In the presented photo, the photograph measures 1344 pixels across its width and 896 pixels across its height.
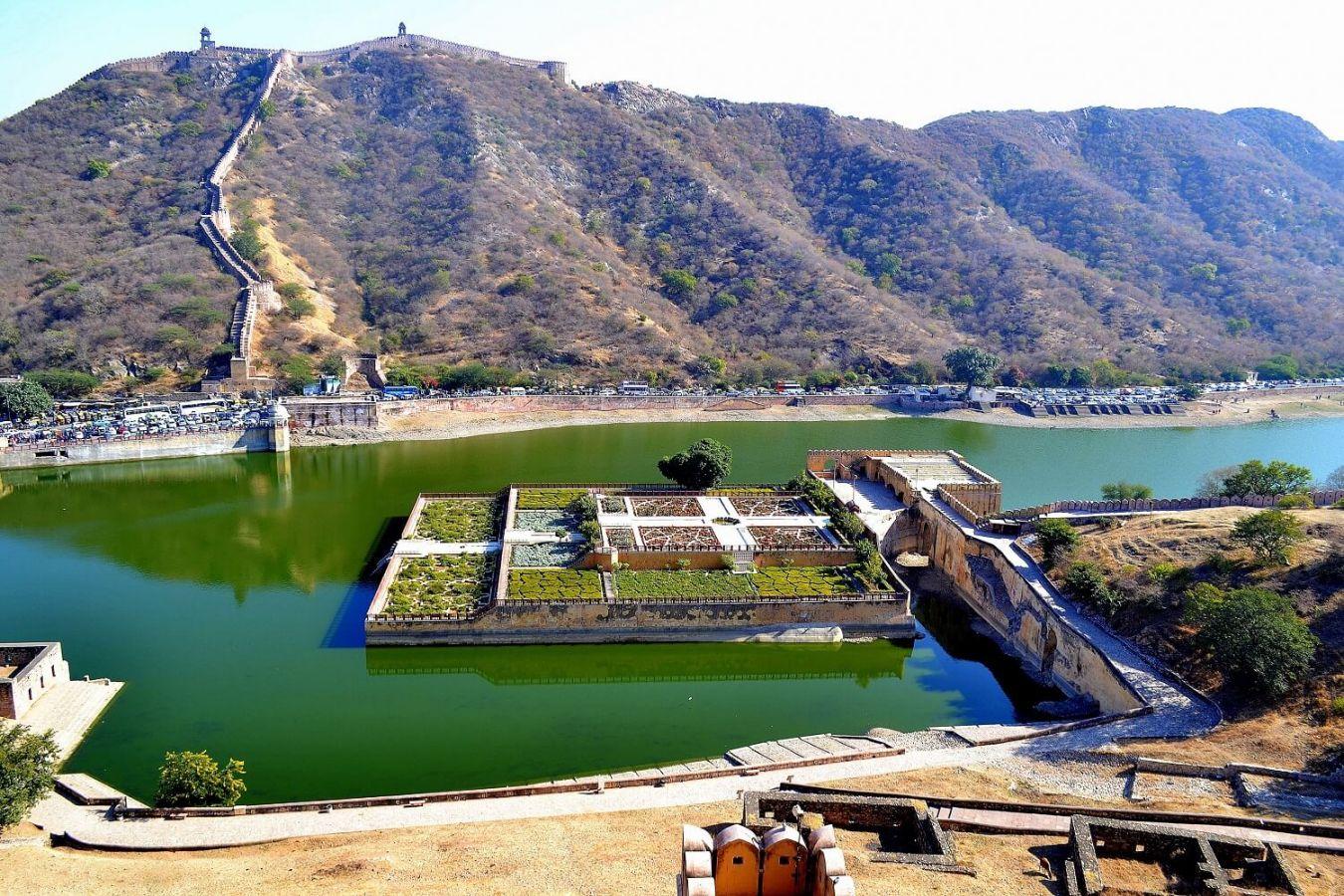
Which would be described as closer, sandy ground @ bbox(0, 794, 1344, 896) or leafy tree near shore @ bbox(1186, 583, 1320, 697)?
sandy ground @ bbox(0, 794, 1344, 896)

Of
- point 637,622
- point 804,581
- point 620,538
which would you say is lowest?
point 637,622

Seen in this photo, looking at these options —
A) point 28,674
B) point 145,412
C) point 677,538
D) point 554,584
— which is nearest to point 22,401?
point 145,412

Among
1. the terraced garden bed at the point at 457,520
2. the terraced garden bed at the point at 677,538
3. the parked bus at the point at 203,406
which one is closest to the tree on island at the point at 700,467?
the terraced garden bed at the point at 677,538

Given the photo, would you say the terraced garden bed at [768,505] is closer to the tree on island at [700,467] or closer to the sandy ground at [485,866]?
the tree on island at [700,467]

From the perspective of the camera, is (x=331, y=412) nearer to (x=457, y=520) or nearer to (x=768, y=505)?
(x=457, y=520)

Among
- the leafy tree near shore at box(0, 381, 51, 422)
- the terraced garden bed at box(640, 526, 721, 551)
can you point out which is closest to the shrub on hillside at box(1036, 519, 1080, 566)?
the terraced garden bed at box(640, 526, 721, 551)

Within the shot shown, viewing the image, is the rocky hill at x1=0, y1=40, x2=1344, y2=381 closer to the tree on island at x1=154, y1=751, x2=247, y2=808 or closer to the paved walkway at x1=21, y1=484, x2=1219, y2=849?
the tree on island at x1=154, y1=751, x2=247, y2=808
